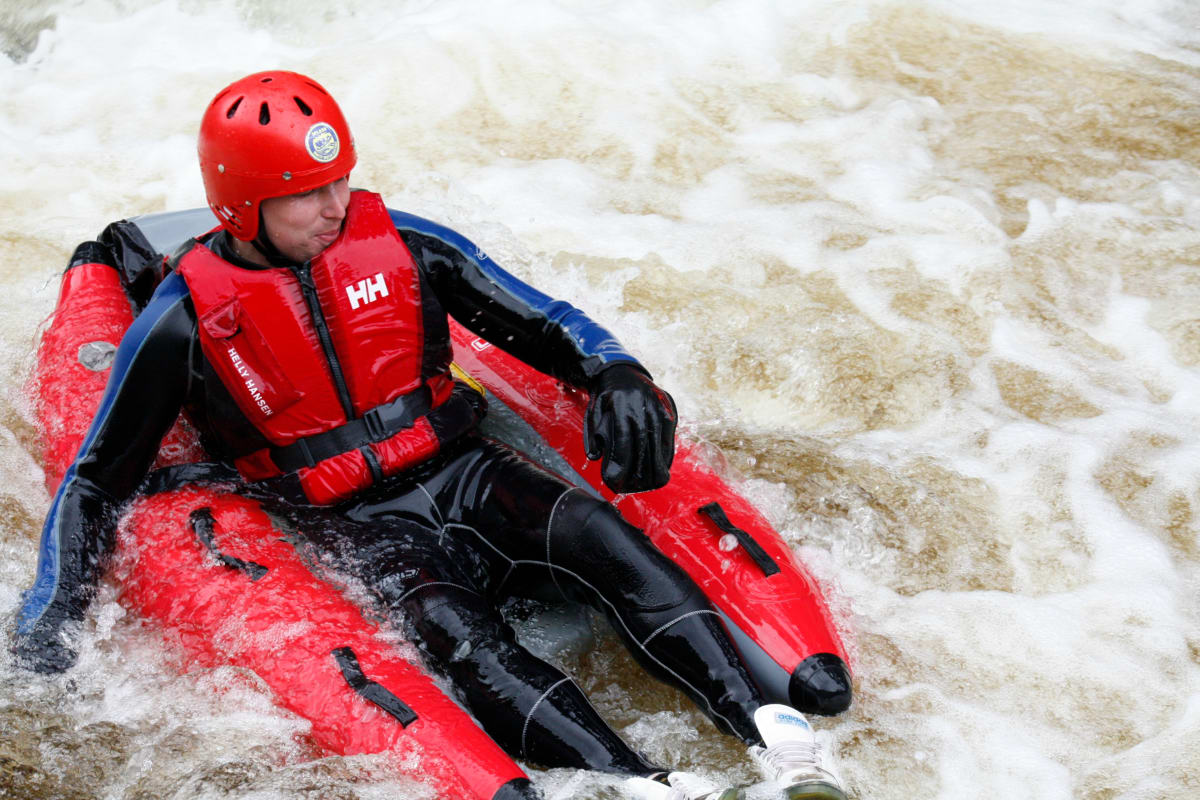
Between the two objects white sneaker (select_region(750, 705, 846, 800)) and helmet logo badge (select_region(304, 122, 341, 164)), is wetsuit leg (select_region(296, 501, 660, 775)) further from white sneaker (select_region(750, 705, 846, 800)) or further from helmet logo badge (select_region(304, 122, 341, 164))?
helmet logo badge (select_region(304, 122, 341, 164))

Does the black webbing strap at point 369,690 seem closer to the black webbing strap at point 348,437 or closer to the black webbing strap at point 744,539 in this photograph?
the black webbing strap at point 348,437

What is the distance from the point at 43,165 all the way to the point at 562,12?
9.59 feet

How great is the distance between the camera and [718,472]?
11.3 ft

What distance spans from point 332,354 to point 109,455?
599mm

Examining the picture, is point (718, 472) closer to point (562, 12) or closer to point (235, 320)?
point (235, 320)

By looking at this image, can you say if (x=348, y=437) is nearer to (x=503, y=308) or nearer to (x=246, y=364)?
(x=246, y=364)

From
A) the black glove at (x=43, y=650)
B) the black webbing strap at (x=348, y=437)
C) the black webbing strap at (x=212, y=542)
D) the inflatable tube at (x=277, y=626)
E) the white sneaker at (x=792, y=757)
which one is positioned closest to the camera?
the white sneaker at (x=792, y=757)

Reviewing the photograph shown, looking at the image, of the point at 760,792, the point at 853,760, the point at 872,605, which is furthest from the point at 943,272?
the point at 760,792

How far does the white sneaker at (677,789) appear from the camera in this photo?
232 cm

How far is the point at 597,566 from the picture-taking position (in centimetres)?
274

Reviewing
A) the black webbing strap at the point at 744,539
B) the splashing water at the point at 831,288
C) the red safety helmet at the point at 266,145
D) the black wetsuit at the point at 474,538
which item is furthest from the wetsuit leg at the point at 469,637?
the red safety helmet at the point at 266,145

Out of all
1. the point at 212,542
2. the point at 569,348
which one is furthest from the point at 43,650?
the point at 569,348

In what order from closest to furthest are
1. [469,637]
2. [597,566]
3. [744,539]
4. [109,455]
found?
[469,637]
[597,566]
[109,455]
[744,539]

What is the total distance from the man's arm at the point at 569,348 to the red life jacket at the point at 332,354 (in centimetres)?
11
